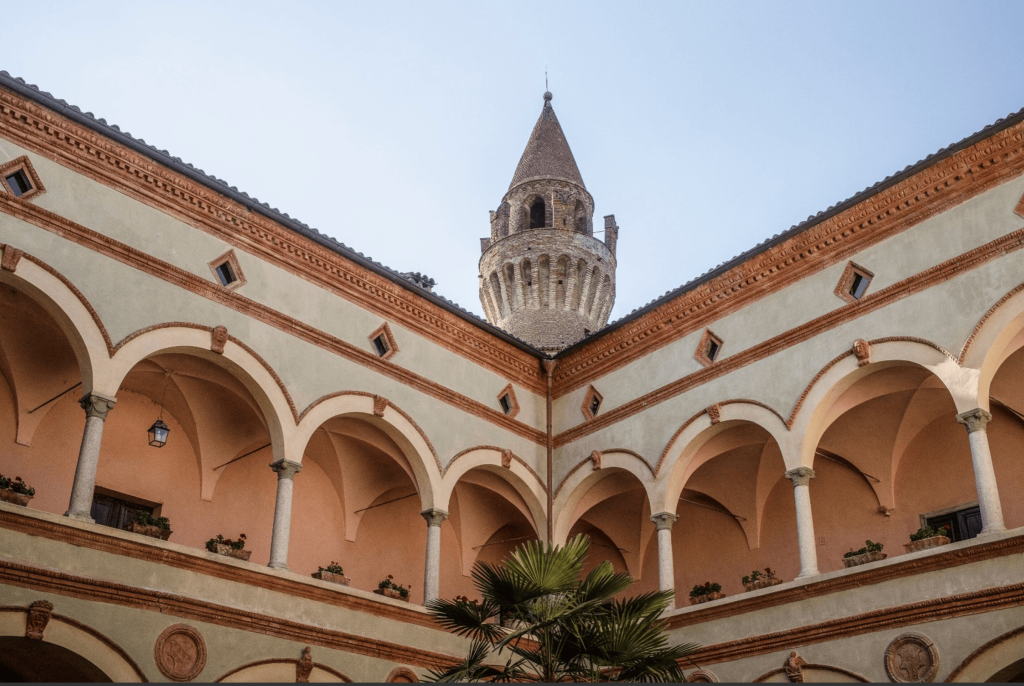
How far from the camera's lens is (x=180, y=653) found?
10.7 meters

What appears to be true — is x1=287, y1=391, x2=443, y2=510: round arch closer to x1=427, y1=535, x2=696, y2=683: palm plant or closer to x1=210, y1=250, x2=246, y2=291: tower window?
x1=210, y1=250, x2=246, y2=291: tower window

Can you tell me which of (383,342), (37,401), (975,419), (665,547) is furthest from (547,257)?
(975,419)

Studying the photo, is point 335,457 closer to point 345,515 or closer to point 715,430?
point 345,515

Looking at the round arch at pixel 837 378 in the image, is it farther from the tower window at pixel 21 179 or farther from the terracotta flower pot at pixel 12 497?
the tower window at pixel 21 179

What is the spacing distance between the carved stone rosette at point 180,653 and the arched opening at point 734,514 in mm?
6656

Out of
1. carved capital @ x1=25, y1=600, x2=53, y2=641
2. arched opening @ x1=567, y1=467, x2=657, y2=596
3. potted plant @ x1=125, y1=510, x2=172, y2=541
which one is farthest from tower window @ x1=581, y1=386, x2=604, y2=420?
carved capital @ x1=25, y1=600, x2=53, y2=641

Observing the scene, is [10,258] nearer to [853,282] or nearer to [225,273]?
[225,273]

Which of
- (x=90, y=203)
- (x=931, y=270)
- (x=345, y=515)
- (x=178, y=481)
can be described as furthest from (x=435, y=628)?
(x=931, y=270)

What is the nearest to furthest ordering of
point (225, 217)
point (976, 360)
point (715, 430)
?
point (976, 360) < point (225, 217) < point (715, 430)

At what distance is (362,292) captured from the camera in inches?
564

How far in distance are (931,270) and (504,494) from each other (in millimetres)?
7109

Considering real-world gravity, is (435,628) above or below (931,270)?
below

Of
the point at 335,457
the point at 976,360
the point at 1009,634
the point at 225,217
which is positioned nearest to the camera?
the point at 1009,634

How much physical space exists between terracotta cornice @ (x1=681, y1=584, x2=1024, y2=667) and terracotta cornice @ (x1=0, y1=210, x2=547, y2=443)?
4.68 m
